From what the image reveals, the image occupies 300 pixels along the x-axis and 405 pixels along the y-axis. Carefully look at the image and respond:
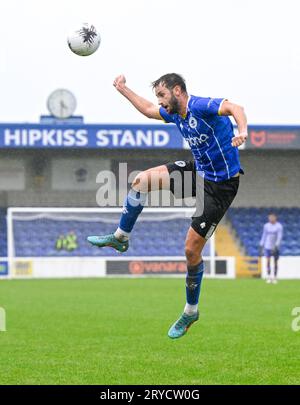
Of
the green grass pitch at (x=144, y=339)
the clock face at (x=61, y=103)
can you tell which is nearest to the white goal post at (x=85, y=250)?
the clock face at (x=61, y=103)

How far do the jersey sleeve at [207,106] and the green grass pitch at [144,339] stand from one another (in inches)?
121

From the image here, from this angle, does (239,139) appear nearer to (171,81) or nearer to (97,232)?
(171,81)

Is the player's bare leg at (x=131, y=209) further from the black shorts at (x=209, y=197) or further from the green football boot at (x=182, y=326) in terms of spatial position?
the green football boot at (x=182, y=326)

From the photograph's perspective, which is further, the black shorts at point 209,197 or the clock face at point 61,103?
the clock face at point 61,103

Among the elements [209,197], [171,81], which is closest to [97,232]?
[209,197]

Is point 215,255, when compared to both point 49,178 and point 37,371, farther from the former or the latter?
point 37,371

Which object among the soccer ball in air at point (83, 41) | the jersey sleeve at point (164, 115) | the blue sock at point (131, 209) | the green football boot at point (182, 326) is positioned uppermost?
the soccer ball in air at point (83, 41)

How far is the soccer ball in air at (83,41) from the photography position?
980 centimetres

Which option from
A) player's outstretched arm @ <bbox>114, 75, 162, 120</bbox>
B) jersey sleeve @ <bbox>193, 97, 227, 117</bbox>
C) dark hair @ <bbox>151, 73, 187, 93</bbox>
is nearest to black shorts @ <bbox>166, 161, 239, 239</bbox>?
player's outstretched arm @ <bbox>114, 75, 162, 120</bbox>

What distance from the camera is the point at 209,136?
9594mm

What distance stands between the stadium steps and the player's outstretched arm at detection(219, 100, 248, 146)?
26.2 meters

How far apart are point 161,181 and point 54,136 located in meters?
26.0

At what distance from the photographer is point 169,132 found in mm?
35969

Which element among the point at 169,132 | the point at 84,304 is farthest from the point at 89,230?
the point at 84,304
